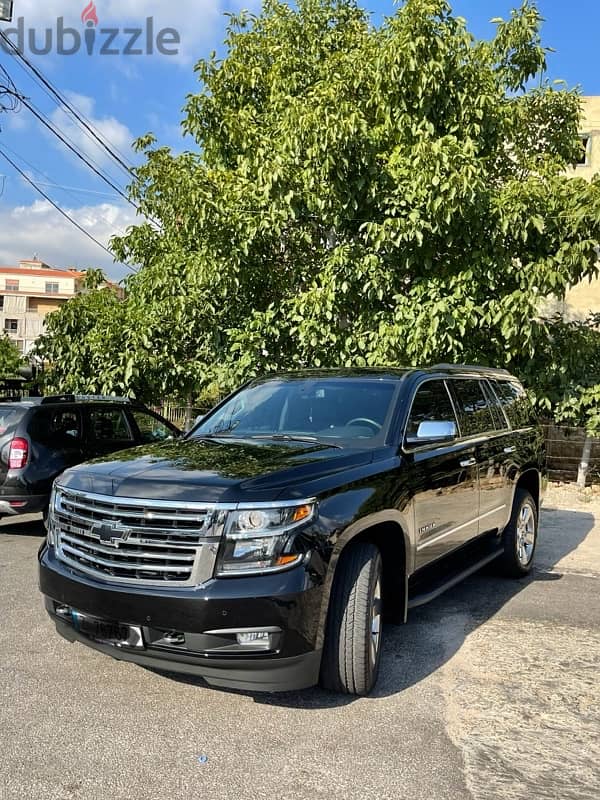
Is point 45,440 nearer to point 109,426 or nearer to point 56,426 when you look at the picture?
point 56,426

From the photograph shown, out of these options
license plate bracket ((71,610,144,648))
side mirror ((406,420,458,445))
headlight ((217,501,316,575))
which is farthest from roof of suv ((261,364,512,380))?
license plate bracket ((71,610,144,648))

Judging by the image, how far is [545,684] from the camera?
12.5ft

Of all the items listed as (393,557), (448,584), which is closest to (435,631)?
(448,584)

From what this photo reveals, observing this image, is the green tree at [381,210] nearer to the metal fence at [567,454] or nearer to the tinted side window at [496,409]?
the tinted side window at [496,409]

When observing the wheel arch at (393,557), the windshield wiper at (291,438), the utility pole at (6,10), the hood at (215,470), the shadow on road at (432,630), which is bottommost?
the shadow on road at (432,630)

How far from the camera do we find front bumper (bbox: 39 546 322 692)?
119 inches

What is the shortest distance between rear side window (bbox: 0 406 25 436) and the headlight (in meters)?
4.92

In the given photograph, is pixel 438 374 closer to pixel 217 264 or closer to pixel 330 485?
pixel 330 485

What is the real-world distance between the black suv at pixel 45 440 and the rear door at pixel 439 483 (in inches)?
116

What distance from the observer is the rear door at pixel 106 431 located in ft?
26.0

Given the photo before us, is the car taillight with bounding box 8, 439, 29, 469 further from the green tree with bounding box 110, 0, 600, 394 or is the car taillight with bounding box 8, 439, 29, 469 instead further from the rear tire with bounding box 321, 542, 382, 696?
the rear tire with bounding box 321, 542, 382, 696

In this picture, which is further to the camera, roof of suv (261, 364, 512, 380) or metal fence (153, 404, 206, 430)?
metal fence (153, 404, 206, 430)

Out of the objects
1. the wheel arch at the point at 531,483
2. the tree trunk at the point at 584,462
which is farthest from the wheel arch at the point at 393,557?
the tree trunk at the point at 584,462

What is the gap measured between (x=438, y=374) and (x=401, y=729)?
2.64 meters
